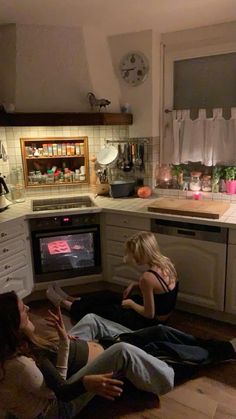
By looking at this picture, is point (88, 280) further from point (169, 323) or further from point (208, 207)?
point (208, 207)

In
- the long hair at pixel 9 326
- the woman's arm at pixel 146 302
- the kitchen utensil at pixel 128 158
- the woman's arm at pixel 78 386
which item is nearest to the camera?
the long hair at pixel 9 326

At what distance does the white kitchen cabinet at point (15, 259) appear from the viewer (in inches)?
92.1

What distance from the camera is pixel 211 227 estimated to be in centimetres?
224

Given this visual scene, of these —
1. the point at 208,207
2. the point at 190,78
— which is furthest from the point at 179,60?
the point at 208,207

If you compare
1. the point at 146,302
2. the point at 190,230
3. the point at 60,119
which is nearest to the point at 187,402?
the point at 146,302

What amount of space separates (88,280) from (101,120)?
1360 millimetres

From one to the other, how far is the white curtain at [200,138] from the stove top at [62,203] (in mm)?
822

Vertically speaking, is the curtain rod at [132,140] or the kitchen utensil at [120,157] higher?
the curtain rod at [132,140]

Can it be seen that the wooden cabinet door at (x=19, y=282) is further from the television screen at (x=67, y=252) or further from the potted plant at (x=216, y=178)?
the potted plant at (x=216, y=178)

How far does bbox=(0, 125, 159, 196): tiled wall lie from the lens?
2.87 m

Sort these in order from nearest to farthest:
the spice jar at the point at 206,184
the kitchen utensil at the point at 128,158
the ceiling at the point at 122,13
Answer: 1. the ceiling at the point at 122,13
2. the spice jar at the point at 206,184
3. the kitchen utensil at the point at 128,158

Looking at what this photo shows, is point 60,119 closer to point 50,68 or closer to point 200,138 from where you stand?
point 50,68

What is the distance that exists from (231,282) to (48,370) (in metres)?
1.44

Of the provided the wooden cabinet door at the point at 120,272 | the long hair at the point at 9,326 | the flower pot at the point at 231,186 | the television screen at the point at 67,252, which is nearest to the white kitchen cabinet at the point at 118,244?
the wooden cabinet door at the point at 120,272
